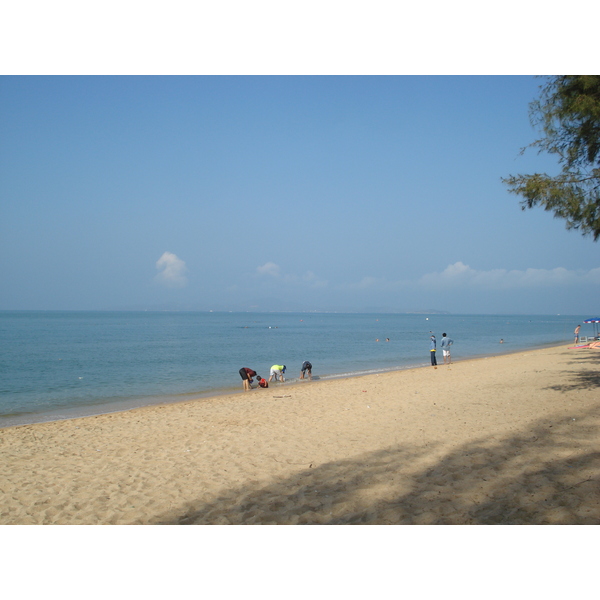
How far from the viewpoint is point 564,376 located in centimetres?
1470

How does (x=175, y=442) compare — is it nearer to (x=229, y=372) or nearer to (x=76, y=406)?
(x=76, y=406)

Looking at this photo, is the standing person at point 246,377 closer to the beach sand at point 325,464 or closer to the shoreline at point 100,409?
Answer: the shoreline at point 100,409

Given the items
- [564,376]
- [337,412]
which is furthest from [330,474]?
[564,376]

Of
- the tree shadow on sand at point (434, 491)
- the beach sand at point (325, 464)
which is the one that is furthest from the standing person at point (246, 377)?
the tree shadow on sand at point (434, 491)

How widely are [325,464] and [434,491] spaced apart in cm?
186

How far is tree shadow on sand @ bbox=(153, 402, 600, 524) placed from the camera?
4.58 metres

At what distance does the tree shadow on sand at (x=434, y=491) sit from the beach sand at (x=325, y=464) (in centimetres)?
2

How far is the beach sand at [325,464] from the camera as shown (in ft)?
16.0

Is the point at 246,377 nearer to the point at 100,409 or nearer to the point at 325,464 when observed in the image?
the point at 100,409

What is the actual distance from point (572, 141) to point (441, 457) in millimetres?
6198

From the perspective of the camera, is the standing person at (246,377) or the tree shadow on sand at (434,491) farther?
the standing person at (246,377)

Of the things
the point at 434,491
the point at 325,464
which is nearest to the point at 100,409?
the point at 325,464

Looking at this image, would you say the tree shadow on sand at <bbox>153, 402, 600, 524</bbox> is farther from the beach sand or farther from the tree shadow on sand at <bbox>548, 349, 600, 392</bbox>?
the tree shadow on sand at <bbox>548, 349, 600, 392</bbox>

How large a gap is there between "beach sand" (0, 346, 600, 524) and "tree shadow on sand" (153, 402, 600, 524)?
2cm
